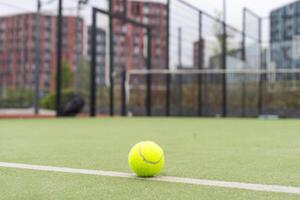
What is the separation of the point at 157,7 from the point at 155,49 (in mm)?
1843

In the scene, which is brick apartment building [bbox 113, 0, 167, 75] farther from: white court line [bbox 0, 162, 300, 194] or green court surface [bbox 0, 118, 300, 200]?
white court line [bbox 0, 162, 300, 194]

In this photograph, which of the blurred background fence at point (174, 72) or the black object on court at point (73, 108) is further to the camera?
the blurred background fence at point (174, 72)

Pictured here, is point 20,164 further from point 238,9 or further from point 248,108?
point 238,9

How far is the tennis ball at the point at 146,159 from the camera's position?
10.4ft

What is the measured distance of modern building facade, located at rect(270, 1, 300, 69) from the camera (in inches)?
808

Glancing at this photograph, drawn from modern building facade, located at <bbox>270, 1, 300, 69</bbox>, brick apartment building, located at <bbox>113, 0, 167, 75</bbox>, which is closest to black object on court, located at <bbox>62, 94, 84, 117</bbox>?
brick apartment building, located at <bbox>113, 0, 167, 75</bbox>

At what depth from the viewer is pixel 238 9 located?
19.9 metres

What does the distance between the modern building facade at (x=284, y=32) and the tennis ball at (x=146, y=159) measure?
59.1 ft

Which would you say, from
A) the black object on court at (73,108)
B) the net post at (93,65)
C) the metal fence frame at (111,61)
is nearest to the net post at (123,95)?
the metal fence frame at (111,61)

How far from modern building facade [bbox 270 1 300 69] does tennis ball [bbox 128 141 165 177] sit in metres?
18.0

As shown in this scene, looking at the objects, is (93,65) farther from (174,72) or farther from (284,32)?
(284,32)

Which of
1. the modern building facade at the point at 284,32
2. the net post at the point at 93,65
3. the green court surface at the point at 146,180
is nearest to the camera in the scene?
the green court surface at the point at 146,180

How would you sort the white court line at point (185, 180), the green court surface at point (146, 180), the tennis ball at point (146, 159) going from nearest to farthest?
1. the green court surface at point (146, 180)
2. the white court line at point (185, 180)
3. the tennis ball at point (146, 159)

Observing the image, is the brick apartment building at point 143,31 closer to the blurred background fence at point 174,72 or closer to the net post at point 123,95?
the blurred background fence at point 174,72
